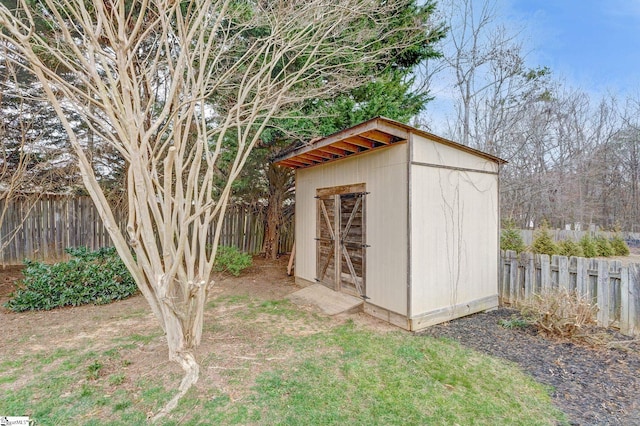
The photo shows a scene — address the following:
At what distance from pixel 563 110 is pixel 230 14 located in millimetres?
16947

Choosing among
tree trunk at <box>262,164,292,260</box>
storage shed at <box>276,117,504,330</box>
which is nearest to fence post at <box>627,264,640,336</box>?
storage shed at <box>276,117,504,330</box>

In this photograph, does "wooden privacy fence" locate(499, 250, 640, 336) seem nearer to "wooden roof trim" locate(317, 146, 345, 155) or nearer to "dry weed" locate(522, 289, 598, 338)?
"dry weed" locate(522, 289, 598, 338)

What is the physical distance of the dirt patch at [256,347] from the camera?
106 inches

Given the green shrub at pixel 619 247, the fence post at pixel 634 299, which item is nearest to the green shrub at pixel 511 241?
the fence post at pixel 634 299

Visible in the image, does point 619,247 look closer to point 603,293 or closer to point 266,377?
point 603,293

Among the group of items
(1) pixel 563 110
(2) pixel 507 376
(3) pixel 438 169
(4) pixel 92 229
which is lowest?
(2) pixel 507 376

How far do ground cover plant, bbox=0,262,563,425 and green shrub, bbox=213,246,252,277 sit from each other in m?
2.75

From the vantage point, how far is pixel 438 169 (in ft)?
14.7

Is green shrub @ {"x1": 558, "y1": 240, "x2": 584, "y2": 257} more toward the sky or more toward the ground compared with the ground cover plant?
more toward the sky

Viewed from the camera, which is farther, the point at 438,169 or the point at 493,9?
the point at 493,9

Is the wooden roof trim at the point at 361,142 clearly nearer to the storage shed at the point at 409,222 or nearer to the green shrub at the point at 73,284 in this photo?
the storage shed at the point at 409,222

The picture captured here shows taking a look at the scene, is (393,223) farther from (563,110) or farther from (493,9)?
(563,110)

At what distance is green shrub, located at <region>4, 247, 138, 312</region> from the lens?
15.9 feet

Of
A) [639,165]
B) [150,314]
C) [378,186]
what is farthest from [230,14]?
[639,165]
